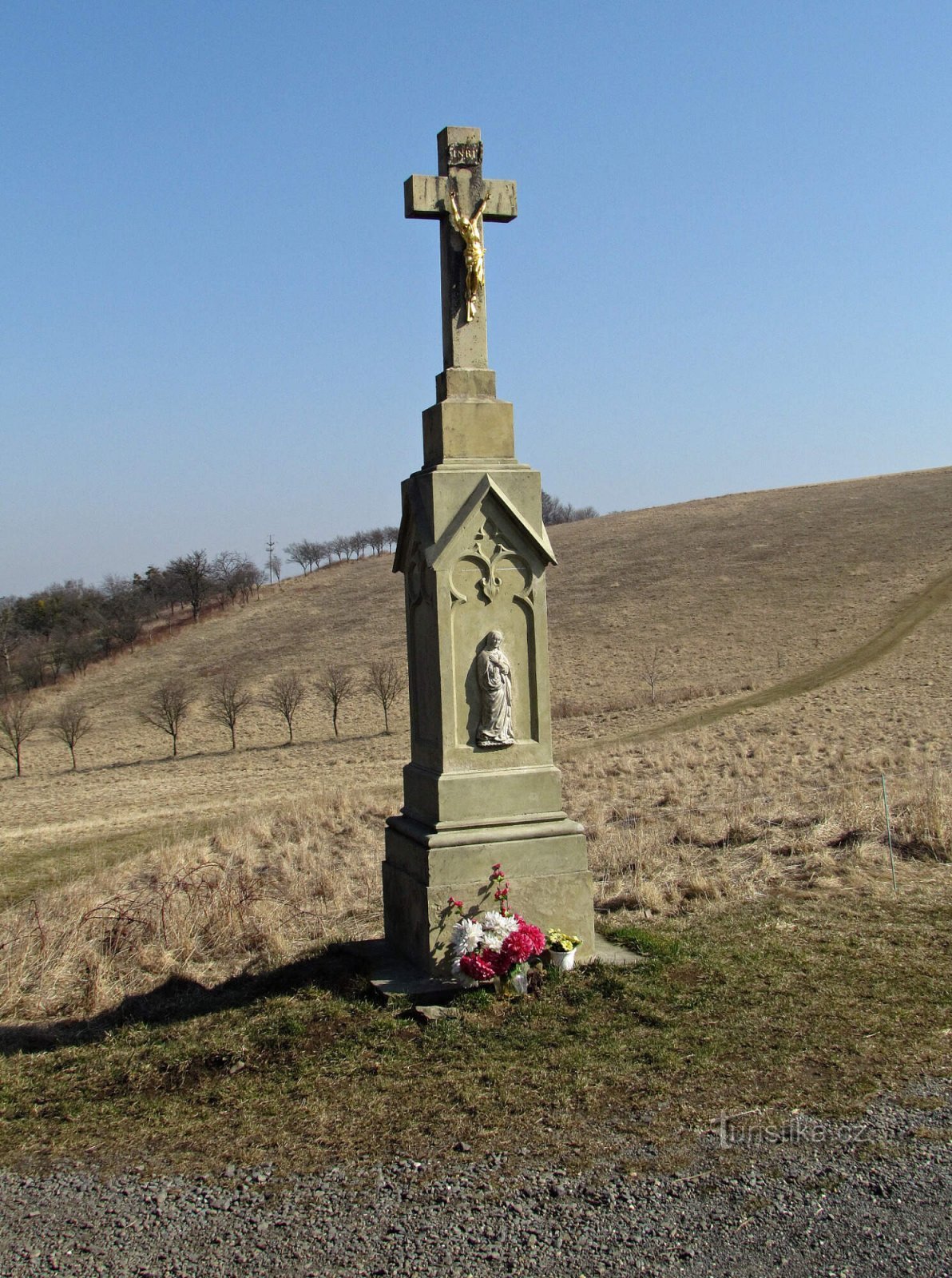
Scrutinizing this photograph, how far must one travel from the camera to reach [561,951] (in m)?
7.23

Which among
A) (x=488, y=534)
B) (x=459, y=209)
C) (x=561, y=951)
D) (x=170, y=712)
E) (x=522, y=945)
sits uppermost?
(x=459, y=209)

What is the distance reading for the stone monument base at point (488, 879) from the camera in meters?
7.35

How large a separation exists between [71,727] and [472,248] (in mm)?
36877

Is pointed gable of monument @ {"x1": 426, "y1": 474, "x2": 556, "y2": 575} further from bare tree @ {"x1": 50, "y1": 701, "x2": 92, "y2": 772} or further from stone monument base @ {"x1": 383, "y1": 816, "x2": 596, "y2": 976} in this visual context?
bare tree @ {"x1": 50, "y1": 701, "x2": 92, "y2": 772}

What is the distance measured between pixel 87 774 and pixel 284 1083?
1342 inches

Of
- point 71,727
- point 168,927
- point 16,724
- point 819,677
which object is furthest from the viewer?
point 71,727

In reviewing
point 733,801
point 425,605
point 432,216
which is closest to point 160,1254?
point 425,605

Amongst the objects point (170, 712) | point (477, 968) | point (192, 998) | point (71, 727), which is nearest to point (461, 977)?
point (477, 968)

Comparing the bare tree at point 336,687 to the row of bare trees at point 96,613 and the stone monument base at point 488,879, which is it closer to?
the row of bare trees at point 96,613

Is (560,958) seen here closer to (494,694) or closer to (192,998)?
(494,694)

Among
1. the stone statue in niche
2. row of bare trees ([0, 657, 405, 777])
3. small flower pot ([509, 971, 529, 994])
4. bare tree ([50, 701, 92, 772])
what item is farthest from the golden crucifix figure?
bare tree ([50, 701, 92, 772])

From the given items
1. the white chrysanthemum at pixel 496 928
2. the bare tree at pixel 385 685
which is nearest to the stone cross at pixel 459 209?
the white chrysanthemum at pixel 496 928

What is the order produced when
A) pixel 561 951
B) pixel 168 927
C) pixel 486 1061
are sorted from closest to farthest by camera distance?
1. pixel 486 1061
2. pixel 561 951
3. pixel 168 927

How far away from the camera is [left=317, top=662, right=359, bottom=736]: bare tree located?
41.4 m
